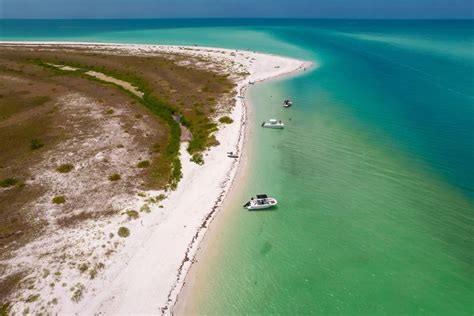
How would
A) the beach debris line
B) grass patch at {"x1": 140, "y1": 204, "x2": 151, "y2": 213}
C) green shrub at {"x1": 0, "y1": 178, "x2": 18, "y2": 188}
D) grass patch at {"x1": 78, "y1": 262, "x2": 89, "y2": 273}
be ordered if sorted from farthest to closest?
the beach debris line
green shrub at {"x1": 0, "y1": 178, "x2": 18, "y2": 188}
grass patch at {"x1": 140, "y1": 204, "x2": 151, "y2": 213}
grass patch at {"x1": 78, "y1": 262, "x2": 89, "y2": 273}

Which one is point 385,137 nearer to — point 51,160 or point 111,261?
point 111,261

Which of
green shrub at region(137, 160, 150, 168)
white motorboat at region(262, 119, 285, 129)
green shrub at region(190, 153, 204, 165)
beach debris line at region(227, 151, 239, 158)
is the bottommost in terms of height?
green shrub at region(137, 160, 150, 168)

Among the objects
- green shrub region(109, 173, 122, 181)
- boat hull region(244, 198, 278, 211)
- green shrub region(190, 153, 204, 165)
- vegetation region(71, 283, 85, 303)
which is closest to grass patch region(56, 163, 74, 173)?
green shrub region(109, 173, 122, 181)

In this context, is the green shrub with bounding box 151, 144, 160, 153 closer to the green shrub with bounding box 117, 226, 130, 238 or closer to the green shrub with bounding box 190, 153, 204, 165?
the green shrub with bounding box 190, 153, 204, 165

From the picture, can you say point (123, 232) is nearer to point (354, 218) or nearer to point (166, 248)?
point (166, 248)

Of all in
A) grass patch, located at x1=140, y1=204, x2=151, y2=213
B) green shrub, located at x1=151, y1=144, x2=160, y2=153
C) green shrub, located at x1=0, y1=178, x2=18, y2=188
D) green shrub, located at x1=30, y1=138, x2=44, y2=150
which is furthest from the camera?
green shrub, located at x1=30, y1=138, x2=44, y2=150

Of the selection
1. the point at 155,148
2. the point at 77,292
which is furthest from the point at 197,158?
the point at 77,292

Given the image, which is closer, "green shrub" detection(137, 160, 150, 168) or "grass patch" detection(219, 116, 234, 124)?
"green shrub" detection(137, 160, 150, 168)

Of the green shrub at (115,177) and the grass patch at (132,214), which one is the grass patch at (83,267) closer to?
the grass patch at (132,214)
